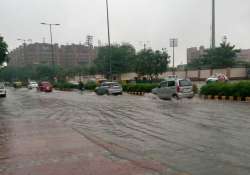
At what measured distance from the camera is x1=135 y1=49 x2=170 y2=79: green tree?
60094mm

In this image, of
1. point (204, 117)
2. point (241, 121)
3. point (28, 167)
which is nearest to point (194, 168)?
point (28, 167)

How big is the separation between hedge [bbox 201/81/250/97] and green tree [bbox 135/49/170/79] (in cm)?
2868

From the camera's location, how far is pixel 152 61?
60188mm

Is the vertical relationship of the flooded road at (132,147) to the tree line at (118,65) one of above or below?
below

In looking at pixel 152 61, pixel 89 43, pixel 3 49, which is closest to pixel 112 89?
pixel 3 49

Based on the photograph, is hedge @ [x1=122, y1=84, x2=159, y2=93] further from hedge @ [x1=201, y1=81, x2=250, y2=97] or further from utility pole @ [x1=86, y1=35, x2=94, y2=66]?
utility pole @ [x1=86, y1=35, x2=94, y2=66]

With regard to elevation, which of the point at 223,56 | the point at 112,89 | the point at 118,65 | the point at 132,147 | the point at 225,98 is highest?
the point at 223,56

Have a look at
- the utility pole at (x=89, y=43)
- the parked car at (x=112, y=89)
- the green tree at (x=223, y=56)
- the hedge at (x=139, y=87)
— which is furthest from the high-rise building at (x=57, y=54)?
the parked car at (x=112, y=89)

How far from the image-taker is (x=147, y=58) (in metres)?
60.0

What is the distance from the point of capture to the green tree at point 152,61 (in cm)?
6009

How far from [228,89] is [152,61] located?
3218 cm

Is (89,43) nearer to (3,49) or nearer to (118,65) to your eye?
(118,65)

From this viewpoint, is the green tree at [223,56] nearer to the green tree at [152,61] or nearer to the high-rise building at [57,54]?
the green tree at [152,61]

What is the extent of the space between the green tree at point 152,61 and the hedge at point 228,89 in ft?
94.1
